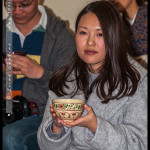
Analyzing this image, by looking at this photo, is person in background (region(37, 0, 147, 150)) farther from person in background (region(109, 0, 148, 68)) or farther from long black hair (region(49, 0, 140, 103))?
person in background (region(109, 0, 148, 68))

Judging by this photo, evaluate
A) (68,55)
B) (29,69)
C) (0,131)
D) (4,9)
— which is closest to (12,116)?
(0,131)

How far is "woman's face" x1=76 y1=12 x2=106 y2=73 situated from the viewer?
992mm

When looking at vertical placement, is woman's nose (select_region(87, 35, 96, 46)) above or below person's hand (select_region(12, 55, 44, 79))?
above

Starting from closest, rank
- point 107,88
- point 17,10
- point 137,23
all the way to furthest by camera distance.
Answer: point 107,88 < point 17,10 < point 137,23

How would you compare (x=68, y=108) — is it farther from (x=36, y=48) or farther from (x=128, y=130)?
(x=36, y=48)

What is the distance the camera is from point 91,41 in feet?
3.22

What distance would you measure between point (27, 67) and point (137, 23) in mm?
636

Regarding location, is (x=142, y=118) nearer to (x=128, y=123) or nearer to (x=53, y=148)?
(x=128, y=123)

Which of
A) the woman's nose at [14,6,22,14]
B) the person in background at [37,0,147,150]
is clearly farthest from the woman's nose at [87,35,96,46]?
the woman's nose at [14,6,22,14]

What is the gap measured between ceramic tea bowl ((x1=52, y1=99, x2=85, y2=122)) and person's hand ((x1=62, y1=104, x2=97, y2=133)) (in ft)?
0.04

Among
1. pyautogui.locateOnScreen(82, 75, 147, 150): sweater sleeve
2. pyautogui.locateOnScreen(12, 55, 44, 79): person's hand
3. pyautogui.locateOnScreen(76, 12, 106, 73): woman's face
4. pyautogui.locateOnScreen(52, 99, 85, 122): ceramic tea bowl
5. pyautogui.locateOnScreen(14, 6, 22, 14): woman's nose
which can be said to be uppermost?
pyautogui.locateOnScreen(14, 6, 22, 14): woman's nose

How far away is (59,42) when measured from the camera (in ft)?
4.17

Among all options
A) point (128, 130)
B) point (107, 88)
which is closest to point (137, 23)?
point (107, 88)

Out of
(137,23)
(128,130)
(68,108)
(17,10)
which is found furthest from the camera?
(137,23)
